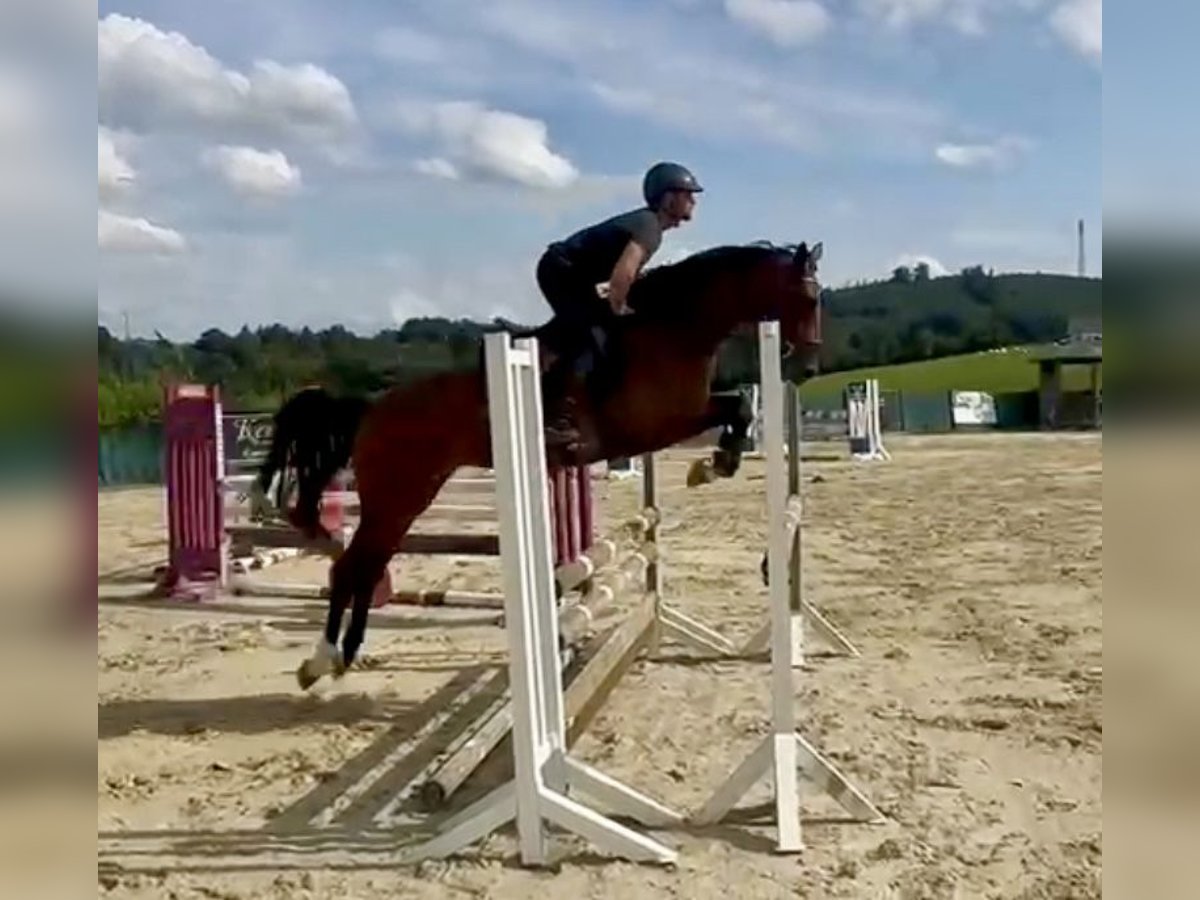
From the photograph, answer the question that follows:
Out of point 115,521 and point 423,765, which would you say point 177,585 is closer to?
point 423,765

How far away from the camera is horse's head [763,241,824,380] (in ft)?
12.4

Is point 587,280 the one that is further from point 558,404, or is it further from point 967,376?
point 967,376

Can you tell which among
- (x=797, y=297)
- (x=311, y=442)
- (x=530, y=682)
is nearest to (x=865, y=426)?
(x=797, y=297)

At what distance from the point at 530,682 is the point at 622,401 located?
4.87 ft

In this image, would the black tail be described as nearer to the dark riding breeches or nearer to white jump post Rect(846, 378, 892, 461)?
the dark riding breeches

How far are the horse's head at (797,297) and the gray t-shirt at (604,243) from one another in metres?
0.41

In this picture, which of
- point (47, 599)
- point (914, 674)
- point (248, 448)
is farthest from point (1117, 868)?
point (248, 448)

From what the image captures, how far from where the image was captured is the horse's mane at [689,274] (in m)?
3.84

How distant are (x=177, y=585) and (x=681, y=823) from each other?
4472 millimetres

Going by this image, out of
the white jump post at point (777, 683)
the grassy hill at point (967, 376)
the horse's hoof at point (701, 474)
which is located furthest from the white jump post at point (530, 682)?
the grassy hill at point (967, 376)

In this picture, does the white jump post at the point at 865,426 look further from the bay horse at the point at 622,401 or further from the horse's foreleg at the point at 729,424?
the bay horse at the point at 622,401

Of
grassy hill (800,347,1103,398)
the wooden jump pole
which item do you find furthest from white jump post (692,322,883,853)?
grassy hill (800,347,1103,398)

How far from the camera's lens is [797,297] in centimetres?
379

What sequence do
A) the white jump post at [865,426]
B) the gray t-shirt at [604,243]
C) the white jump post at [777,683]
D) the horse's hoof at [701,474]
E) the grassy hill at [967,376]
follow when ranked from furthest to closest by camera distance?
the grassy hill at [967,376], the white jump post at [865,426], the horse's hoof at [701,474], the gray t-shirt at [604,243], the white jump post at [777,683]
